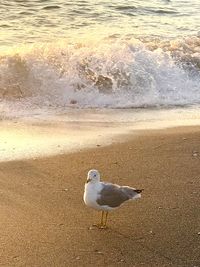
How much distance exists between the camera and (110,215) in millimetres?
5633

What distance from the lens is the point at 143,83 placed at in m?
11.1

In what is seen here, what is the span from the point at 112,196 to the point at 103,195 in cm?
7

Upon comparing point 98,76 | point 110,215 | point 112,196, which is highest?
point 112,196

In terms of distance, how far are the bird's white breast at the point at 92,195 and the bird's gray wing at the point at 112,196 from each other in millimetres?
33

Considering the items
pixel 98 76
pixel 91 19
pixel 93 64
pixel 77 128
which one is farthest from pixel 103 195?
pixel 91 19

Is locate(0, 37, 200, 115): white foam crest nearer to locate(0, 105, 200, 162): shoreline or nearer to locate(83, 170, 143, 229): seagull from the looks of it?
locate(0, 105, 200, 162): shoreline

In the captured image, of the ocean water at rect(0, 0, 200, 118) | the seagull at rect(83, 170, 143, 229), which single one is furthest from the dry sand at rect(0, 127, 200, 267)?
the ocean water at rect(0, 0, 200, 118)

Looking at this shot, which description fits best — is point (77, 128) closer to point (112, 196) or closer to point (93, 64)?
point (112, 196)

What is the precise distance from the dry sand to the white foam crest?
293 centimetres

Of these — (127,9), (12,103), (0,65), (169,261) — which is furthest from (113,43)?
(169,261)

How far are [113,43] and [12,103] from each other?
340 centimetres

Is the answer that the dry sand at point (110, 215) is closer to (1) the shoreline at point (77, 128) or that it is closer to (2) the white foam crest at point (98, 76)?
(1) the shoreline at point (77, 128)

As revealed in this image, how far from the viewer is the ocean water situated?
1027 cm

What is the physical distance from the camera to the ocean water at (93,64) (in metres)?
10.3
